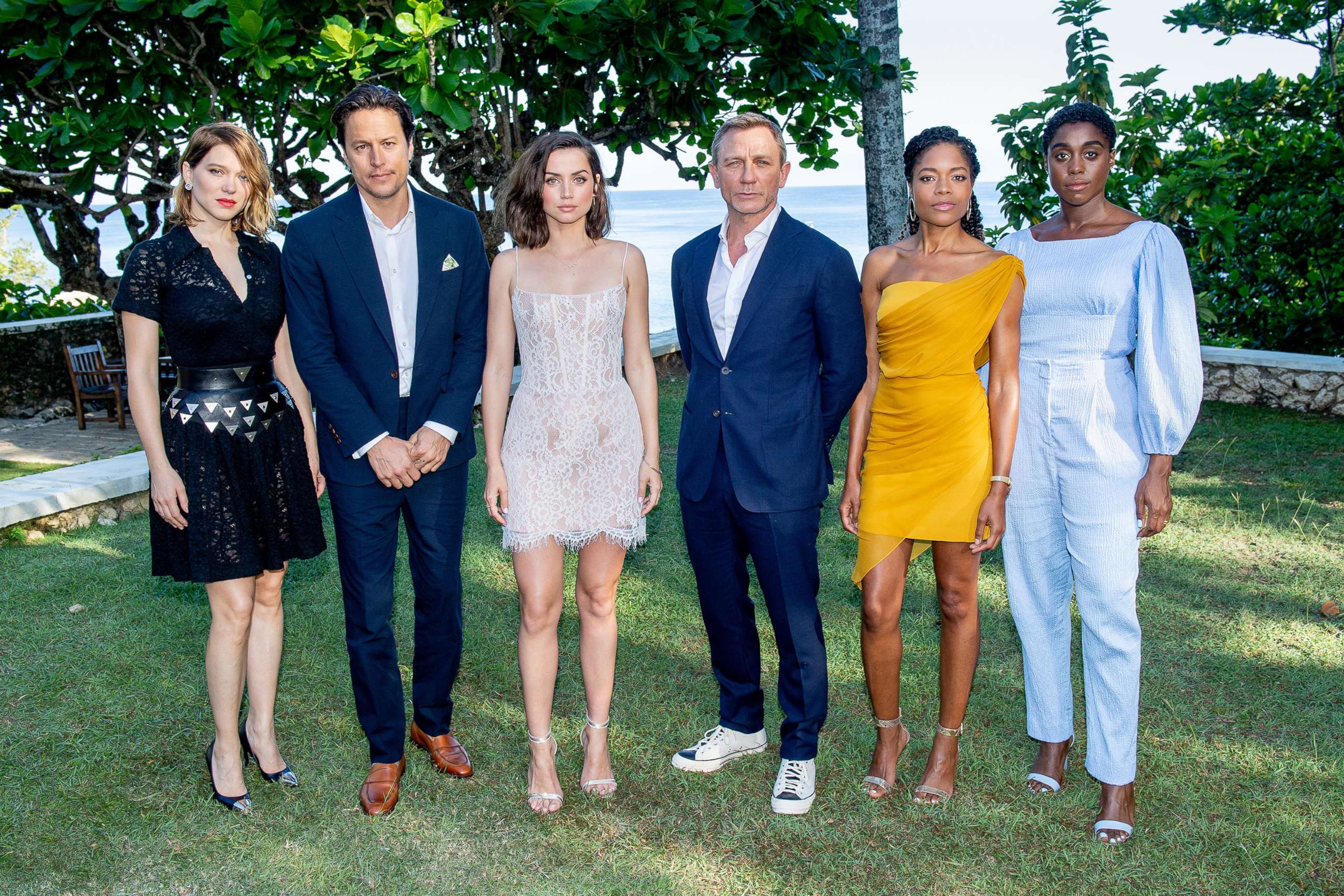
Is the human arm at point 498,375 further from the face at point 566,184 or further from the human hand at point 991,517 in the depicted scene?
the human hand at point 991,517

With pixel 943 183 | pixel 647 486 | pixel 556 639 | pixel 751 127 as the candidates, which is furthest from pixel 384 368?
pixel 943 183

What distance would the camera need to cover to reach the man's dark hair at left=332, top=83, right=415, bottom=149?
3.34 m

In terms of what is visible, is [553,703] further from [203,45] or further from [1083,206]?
[203,45]

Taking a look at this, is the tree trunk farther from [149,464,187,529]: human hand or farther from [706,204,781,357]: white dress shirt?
[149,464,187,529]: human hand

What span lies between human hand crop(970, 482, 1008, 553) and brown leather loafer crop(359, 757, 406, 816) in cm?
217

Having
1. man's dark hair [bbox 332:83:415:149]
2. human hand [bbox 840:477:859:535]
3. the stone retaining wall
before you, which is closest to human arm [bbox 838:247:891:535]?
human hand [bbox 840:477:859:535]

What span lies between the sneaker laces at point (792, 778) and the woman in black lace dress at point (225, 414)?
183 centimetres

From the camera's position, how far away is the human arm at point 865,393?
138 inches

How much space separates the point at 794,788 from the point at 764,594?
692 millimetres

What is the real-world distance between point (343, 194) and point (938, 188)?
1981mm

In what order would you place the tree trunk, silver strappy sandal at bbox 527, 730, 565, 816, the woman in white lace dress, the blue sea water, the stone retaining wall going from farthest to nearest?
1. the blue sea water
2. the stone retaining wall
3. the tree trunk
4. silver strappy sandal at bbox 527, 730, 565, 816
5. the woman in white lace dress

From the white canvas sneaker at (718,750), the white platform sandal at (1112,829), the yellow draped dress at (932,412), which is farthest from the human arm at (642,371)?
the white platform sandal at (1112,829)

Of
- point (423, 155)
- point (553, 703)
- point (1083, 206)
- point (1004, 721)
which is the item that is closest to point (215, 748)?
point (553, 703)

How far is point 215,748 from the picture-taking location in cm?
370
